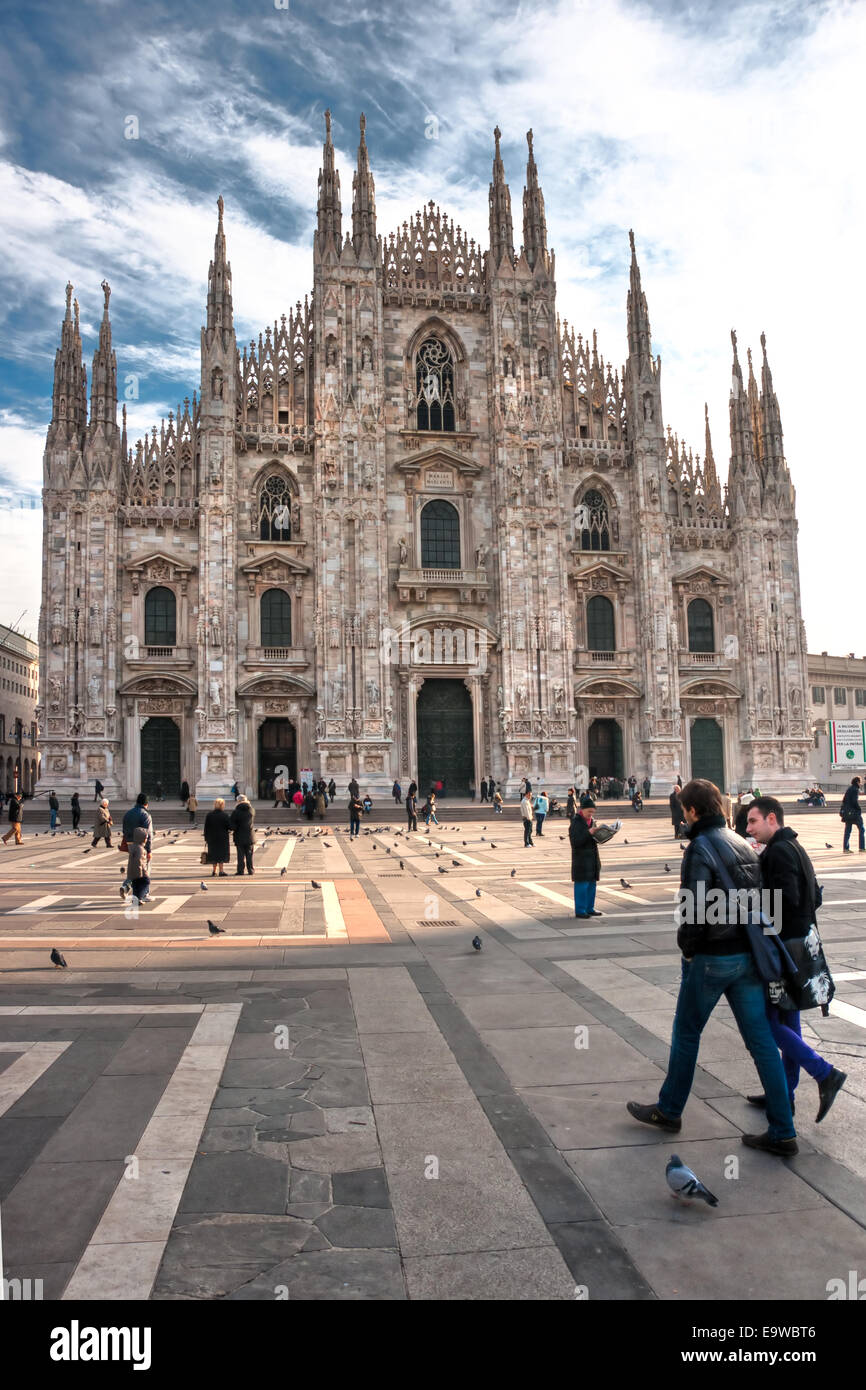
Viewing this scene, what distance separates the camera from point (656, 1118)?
507cm

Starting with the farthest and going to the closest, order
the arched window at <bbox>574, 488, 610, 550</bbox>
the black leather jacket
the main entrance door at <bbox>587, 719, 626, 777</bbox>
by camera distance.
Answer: the arched window at <bbox>574, 488, 610, 550</bbox> < the main entrance door at <bbox>587, 719, 626, 777</bbox> < the black leather jacket

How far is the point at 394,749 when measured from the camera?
3906 centimetres

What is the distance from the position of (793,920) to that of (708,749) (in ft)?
130

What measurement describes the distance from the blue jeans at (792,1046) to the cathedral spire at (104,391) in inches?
1530

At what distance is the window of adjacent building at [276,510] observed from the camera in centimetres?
3991

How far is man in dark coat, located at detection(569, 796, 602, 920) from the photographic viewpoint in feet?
39.4

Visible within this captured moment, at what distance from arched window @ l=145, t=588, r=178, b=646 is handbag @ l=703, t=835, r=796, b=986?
1430 inches

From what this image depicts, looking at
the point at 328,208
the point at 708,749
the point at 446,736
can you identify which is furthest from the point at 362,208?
the point at 708,749


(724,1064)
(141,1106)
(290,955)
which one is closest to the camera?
(141,1106)

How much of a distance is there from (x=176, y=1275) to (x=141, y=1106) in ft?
6.29

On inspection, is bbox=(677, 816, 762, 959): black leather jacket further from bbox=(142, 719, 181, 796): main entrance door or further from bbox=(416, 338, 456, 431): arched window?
bbox=(416, 338, 456, 431): arched window

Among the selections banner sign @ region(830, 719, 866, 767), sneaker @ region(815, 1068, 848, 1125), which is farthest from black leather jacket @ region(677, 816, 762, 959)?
banner sign @ region(830, 719, 866, 767)
